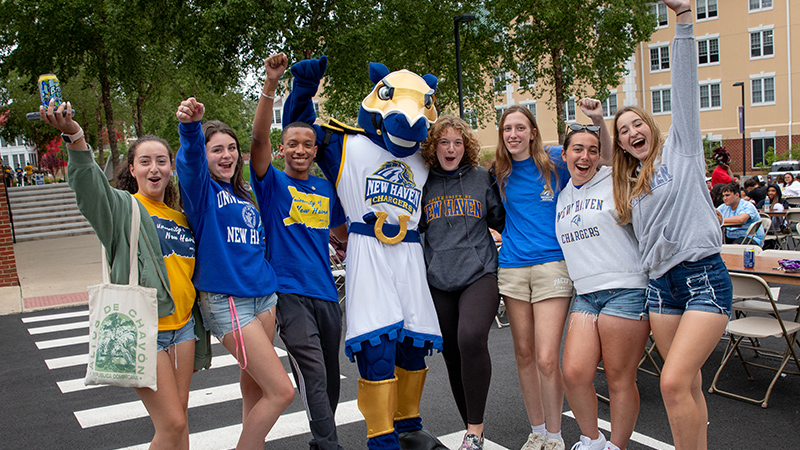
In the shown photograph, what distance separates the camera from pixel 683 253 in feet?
10.1

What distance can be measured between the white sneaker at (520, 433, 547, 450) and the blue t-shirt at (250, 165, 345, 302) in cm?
153

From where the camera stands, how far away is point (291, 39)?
15211 mm

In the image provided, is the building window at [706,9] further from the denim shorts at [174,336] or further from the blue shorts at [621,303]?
the denim shorts at [174,336]

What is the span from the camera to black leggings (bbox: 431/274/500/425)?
A: 3709 mm

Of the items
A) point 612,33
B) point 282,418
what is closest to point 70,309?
point 282,418

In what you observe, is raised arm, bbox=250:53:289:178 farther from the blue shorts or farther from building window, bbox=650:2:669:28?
building window, bbox=650:2:669:28

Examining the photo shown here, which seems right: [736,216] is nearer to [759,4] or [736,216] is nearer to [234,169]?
[234,169]

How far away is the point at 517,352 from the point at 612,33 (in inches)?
867

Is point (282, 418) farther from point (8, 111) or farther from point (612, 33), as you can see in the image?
point (8, 111)

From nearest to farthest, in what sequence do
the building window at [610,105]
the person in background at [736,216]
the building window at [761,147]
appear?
1. the person in background at [736,216]
2. the building window at [761,147]
3. the building window at [610,105]

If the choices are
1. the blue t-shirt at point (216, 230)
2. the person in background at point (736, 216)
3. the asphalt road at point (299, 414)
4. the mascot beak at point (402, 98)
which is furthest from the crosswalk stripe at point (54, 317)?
the person in background at point (736, 216)

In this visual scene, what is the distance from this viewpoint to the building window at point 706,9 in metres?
37.0

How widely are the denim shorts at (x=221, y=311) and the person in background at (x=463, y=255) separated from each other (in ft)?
3.95

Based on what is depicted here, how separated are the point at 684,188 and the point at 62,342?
25.7 feet
